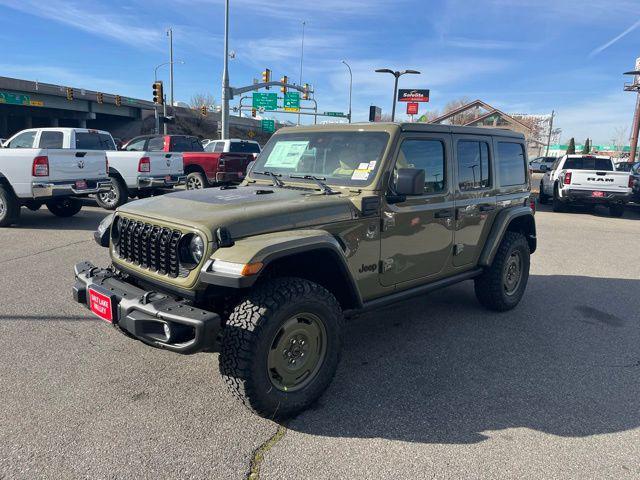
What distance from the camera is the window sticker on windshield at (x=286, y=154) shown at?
13.7 feet

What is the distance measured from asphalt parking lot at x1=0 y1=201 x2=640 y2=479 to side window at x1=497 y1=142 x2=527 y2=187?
145 centimetres

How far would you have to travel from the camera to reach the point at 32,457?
8.36 feet

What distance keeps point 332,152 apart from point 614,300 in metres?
4.19

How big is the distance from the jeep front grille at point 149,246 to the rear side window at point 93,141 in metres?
7.70

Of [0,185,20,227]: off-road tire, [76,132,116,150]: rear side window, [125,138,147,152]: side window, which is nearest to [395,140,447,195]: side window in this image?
[0,185,20,227]: off-road tire

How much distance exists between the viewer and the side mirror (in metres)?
3.37

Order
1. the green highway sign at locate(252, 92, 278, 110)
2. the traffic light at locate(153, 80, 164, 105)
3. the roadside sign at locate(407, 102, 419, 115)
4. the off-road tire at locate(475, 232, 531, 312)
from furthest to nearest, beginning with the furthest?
the green highway sign at locate(252, 92, 278, 110) < the roadside sign at locate(407, 102, 419, 115) < the traffic light at locate(153, 80, 164, 105) < the off-road tire at locate(475, 232, 531, 312)

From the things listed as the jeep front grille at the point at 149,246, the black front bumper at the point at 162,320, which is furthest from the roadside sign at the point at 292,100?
the black front bumper at the point at 162,320

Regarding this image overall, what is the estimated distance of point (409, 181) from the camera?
336 cm

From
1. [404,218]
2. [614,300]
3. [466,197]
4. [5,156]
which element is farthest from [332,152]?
[5,156]

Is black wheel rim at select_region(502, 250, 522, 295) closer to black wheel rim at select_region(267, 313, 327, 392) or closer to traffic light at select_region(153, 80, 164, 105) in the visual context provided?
black wheel rim at select_region(267, 313, 327, 392)

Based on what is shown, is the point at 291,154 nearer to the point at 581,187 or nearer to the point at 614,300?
the point at 614,300

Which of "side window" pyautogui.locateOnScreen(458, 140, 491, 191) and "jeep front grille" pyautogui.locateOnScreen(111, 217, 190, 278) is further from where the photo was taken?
"side window" pyautogui.locateOnScreen(458, 140, 491, 191)

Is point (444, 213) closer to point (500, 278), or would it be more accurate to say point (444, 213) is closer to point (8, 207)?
point (500, 278)
